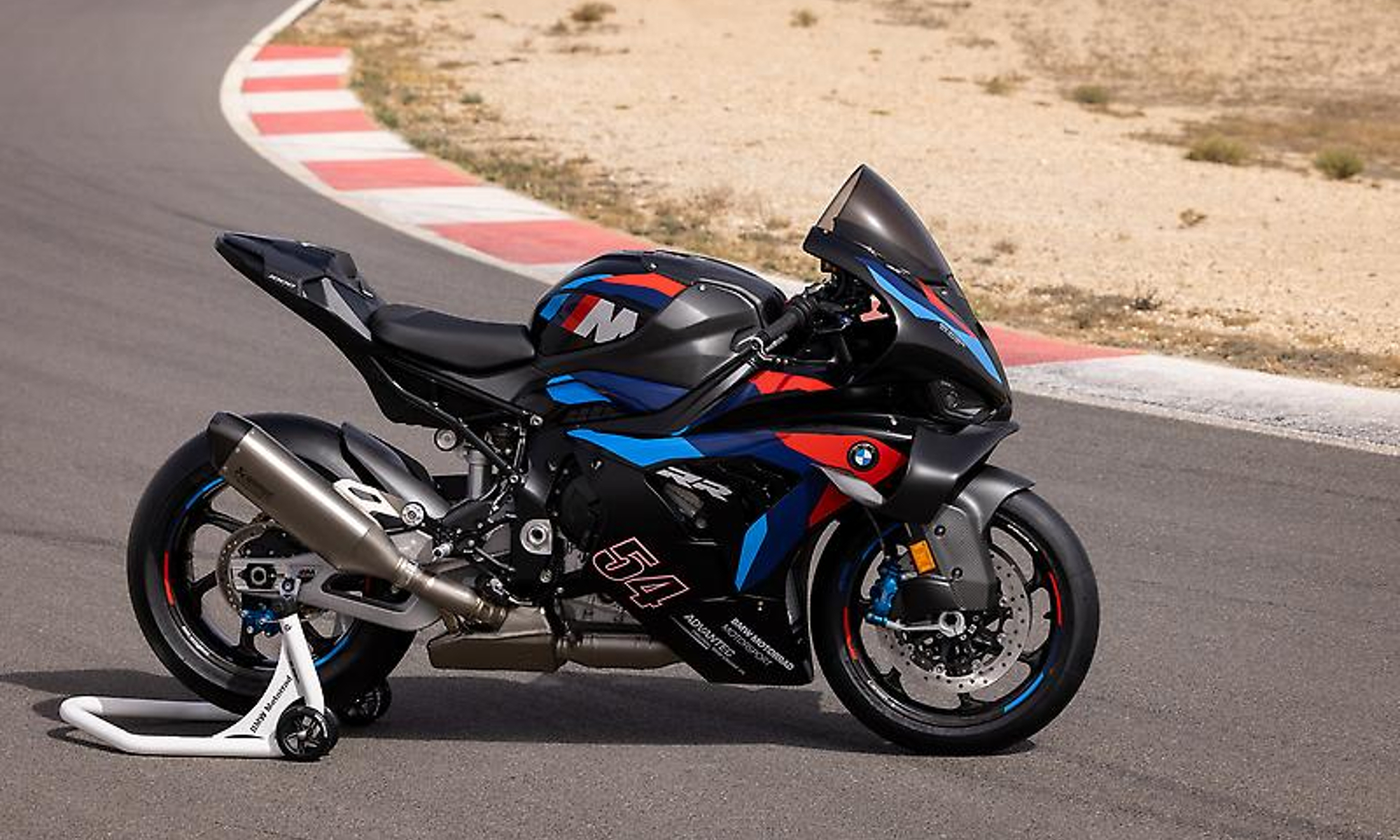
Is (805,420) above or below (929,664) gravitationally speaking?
above

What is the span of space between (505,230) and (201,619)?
7.52 meters

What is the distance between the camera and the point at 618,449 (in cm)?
545

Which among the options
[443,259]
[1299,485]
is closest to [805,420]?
[1299,485]

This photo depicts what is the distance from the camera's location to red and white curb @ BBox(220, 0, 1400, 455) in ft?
30.9

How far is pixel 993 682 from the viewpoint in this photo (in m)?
5.58

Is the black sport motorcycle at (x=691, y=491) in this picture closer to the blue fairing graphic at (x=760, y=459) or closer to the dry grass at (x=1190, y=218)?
the blue fairing graphic at (x=760, y=459)

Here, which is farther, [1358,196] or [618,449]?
[1358,196]

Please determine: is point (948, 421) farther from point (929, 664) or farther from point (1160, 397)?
point (1160, 397)

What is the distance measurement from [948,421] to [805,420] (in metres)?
0.37

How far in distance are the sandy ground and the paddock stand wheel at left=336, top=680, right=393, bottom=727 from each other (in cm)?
A: 684

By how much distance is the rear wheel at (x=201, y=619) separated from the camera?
5668 millimetres

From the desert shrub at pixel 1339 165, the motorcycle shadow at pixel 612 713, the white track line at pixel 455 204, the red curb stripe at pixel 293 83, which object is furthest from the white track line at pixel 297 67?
the motorcycle shadow at pixel 612 713

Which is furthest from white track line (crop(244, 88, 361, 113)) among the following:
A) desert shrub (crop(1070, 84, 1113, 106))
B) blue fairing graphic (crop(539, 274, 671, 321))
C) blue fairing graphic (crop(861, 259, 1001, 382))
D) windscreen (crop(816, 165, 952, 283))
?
blue fairing graphic (crop(861, 259, 1001, 382))

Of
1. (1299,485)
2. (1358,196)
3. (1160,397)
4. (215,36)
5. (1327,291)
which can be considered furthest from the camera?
(215,36)
